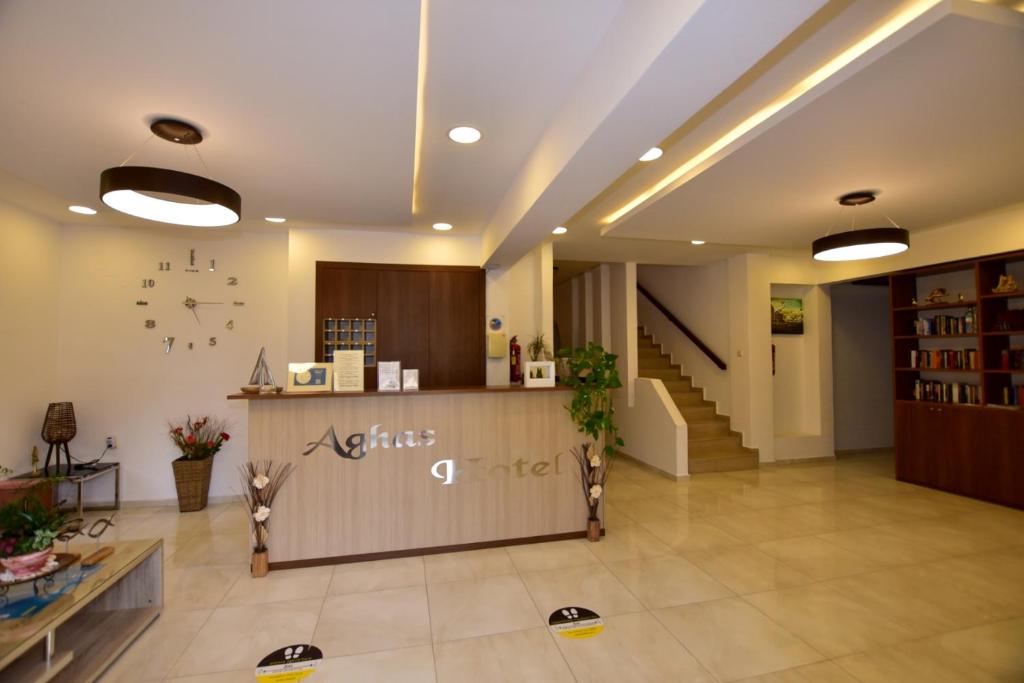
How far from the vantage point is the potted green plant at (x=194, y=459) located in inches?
190

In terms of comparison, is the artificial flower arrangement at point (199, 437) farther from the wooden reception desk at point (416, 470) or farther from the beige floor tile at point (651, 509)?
the beige floor tile at point (651, 509)

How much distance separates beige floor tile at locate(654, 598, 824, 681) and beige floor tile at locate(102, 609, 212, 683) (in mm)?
2676

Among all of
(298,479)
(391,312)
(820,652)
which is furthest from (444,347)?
(820,652)

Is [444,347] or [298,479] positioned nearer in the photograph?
[298,479]

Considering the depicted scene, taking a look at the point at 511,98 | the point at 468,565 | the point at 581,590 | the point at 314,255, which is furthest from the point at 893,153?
the point at 314,255

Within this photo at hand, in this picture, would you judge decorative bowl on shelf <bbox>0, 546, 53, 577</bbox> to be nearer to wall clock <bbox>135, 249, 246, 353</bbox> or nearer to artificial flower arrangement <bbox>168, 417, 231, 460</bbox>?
artificial flower arrangement <bbox>168, 417, 231, 460</bbox>

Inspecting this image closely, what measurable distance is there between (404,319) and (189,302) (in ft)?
7.76

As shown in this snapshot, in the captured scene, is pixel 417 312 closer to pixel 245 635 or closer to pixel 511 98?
pixel 511 98

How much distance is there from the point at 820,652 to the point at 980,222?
5.23 metres

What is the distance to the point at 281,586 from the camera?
3.21 m

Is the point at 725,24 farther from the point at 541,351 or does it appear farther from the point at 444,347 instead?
the point at 444,347

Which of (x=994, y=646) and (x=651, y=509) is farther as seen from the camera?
(x=651, y=509)

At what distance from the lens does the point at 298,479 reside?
11.5 feet

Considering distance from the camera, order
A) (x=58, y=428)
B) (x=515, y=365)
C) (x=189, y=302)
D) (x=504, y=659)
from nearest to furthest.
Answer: (x=504, y=659)
(x=58, y=428)
(x=189, y=302)
(x=515, y=365)
